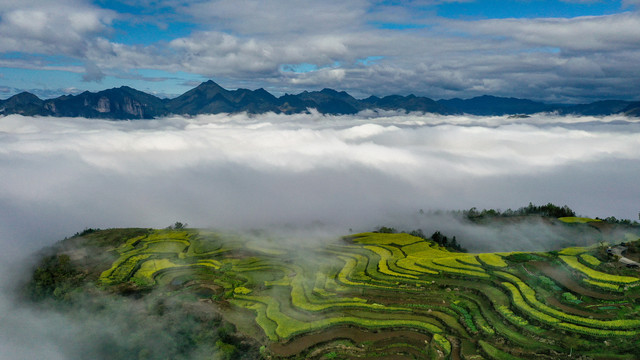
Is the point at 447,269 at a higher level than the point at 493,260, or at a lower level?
lower

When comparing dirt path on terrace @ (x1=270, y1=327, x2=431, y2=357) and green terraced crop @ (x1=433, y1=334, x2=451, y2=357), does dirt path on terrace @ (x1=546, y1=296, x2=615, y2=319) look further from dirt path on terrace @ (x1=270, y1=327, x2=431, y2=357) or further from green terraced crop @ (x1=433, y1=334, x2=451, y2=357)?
dirt path on terrace @ (x1=270, y1=327, x2=431, y2=357)

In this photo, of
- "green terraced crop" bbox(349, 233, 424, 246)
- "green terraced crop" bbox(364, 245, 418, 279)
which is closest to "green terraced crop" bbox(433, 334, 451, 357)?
"green terraced crop" bbox(364, 245, 418, 279)

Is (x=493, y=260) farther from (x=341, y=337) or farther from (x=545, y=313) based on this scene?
(x=341, y=337)

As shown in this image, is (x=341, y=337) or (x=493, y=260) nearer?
(x=341, y=337)

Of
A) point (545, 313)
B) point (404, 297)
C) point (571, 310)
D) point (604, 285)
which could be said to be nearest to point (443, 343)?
point (404, 297)

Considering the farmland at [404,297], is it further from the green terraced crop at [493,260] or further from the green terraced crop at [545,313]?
the green terraced crop at [493,260]

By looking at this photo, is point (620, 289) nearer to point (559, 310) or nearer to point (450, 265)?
point (559, 310)

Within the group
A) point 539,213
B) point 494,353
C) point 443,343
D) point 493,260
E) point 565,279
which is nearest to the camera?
point 494,353
